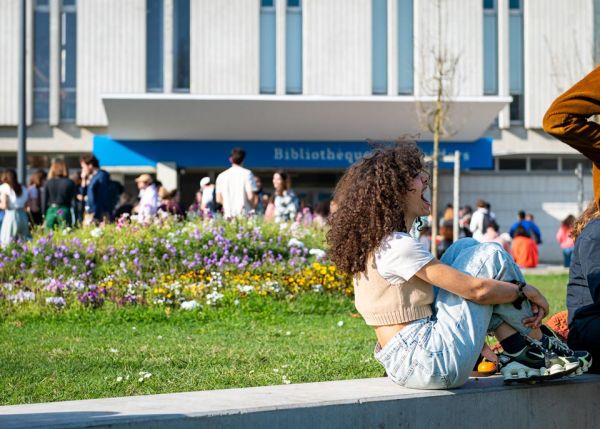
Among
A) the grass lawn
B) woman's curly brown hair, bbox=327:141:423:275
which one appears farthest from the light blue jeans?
the grass lawn

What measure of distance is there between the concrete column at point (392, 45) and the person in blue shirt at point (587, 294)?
2576 centimetres

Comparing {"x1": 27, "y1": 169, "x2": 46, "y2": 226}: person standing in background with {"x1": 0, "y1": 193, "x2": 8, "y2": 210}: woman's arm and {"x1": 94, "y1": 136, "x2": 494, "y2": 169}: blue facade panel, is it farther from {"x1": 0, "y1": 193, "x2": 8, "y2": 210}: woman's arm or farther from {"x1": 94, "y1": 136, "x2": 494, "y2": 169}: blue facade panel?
{"x1": 94, "y1": 136, "x2": 494, "y2": 169}: blue facade panel

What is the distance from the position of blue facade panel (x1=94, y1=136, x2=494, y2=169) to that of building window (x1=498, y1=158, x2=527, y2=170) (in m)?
6.15

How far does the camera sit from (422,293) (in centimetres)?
438

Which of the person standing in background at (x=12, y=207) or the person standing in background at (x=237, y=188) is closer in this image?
the person standing in background at (x=237, y=188)

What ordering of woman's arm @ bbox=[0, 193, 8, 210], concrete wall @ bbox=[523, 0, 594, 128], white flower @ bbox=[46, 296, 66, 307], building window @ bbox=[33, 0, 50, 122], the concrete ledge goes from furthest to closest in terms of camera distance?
concrete wall @ bbox=[523, 0, 594, 128], building window @ bbox=[33, 0, 50, 122], woman's arm @ bbox=[0, 193, 8, 210], white flower @ bbox=[46, 296, 66, 307], the concrete ledge

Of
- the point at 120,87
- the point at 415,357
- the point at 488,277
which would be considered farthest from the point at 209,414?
the point at 120,87

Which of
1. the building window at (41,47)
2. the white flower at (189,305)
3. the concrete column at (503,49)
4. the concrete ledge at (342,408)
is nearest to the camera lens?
the concrete ledge at (342,408)

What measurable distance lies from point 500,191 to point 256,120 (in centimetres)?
1088

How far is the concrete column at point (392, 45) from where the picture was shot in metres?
30.4

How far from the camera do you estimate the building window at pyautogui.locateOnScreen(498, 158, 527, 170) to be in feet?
107

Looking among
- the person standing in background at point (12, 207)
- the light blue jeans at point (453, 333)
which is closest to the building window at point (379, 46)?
the person standing in background at point (12, 207)

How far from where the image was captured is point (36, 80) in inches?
1197

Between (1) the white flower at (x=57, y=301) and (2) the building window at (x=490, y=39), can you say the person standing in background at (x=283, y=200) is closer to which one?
(1) the white flower at (x=57, y=301)
